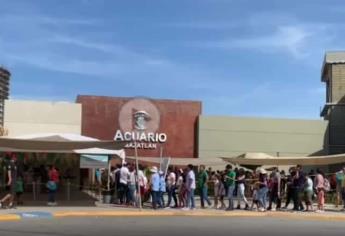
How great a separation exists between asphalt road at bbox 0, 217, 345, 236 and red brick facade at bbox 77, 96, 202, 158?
25.0 meters

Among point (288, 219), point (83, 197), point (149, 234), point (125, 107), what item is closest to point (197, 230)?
point (149, 234)

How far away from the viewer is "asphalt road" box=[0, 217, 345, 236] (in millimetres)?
16094

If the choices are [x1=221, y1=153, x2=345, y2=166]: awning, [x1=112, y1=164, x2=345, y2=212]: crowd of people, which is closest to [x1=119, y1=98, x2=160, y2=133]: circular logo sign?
[x1=221, y1=153, x2=345, y2=166]: awning

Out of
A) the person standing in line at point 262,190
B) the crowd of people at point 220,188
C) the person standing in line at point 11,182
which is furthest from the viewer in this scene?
the person standing in line at point 262,190

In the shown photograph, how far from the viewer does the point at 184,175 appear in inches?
1027

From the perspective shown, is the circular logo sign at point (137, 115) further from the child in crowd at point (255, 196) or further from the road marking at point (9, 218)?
the road marking at point (9, 218)

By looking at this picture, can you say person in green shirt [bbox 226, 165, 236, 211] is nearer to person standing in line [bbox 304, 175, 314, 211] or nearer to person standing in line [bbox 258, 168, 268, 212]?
person standing in line [bbox 258, 168, 268, 212]

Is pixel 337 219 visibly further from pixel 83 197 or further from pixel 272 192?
pixel 83 197

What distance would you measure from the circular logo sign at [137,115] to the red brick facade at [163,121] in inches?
11.3

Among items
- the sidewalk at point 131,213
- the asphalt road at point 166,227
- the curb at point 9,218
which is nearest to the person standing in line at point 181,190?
the sidewalk at point 131,213

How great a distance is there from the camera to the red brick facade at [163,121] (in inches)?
1820

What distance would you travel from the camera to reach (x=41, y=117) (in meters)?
46.3

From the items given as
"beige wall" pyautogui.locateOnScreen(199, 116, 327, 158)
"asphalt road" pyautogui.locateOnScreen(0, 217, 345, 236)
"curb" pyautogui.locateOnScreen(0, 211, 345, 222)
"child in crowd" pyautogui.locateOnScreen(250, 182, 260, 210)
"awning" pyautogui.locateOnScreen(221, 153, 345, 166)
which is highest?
"beige wall" pyautogui.locateOnScreen(199, 116, 327, 158)

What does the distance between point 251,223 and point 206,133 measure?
2723 cm
